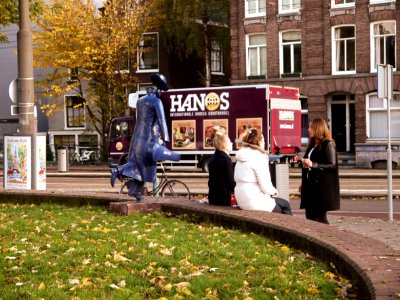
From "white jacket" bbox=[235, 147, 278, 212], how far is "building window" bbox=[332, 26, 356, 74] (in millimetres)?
28604

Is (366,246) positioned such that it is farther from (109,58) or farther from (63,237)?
(109,58)

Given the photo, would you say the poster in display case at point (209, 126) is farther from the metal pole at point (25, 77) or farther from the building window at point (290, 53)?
the metal pole at point (25, 77)

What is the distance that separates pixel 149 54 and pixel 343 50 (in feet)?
41.8

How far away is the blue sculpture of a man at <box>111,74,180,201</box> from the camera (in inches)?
497

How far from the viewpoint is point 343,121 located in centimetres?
3956

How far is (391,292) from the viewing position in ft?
18.2

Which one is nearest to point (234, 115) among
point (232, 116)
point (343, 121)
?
point (232, 116)

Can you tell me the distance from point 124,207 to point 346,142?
93.4 feet

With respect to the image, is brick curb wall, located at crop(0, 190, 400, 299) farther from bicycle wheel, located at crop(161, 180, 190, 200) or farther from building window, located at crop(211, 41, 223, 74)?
building window, located at crop(211, 41, 223, 74)

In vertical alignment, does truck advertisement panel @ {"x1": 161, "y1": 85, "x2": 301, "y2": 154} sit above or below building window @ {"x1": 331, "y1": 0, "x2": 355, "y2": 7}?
below

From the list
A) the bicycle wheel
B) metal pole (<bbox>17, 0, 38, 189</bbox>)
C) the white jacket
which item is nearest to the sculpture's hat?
the white jacket

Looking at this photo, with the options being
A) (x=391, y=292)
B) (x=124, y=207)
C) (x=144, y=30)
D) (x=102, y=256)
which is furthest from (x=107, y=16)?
(x=391, y=292)

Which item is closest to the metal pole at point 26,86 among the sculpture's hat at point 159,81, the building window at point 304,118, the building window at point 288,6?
the sculpture's hat at point 159,81

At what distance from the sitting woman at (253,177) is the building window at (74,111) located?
39050 mm
